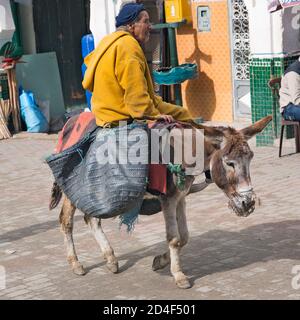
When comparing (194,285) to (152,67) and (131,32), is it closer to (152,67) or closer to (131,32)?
(131,32)

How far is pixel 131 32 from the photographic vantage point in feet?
21.3

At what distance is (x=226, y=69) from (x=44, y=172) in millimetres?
3515

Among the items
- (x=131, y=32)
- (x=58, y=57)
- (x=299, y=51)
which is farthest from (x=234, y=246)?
(x=58, y=57)

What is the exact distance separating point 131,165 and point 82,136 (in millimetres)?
632

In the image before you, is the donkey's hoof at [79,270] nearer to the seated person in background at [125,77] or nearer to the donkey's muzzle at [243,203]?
the seated person in background at [125,77]

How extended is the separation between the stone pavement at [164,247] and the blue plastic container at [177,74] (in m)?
3.09

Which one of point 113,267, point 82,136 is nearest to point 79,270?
point 113,267

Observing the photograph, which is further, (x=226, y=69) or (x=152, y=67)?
(x=152, y=67)

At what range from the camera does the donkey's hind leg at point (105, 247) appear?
6879mm

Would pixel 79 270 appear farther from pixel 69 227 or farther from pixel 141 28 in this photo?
pixel 141 28

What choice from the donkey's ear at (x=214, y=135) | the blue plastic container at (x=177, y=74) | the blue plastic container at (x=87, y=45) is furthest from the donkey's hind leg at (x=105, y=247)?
the blue plastic container at (x=87, y=45)

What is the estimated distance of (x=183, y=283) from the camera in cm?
635

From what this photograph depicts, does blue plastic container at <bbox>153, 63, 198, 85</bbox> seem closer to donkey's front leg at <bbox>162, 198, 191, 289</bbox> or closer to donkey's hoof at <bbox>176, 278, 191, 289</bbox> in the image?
donkey's front leg at <bbox>162, 198, 191, 289</bbox>

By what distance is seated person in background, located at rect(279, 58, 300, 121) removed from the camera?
34.5 feet
